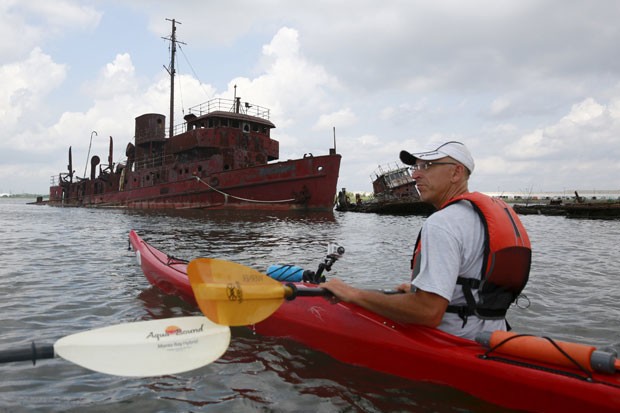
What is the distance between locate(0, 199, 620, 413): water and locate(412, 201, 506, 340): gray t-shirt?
82cm

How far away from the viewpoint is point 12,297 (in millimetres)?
5305

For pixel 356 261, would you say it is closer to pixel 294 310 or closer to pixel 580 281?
pixel 580 281

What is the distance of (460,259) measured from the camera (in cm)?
235

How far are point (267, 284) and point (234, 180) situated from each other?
2096cm

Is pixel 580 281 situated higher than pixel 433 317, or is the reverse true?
pixel 433 317

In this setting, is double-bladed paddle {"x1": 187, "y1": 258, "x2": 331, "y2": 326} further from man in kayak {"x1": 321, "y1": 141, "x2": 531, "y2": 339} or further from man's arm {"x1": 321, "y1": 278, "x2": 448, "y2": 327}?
man in kayak {"x1": 321, "y1": 141, "x2": 531, "y2": 339}

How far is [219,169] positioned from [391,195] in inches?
813

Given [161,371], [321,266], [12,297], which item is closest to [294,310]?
→ [321,266]

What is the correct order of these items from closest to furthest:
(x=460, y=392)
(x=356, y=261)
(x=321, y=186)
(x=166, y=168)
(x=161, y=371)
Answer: (x=161, y=371), (x=460, y=392), (x=356, y=261), (x=321, y=186), (x=166, y=168)

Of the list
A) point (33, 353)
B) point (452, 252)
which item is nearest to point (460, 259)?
point (452, 252)

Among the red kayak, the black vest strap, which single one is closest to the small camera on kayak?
the red kayak

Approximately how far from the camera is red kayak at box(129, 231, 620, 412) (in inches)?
82.0

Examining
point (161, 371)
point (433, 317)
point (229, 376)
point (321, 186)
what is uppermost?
point (321, 186)

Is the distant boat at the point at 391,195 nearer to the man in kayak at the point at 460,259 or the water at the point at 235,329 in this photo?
the water at the point at 235,329
